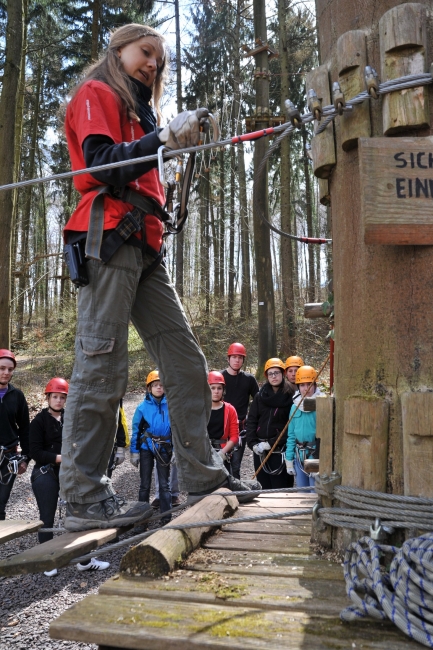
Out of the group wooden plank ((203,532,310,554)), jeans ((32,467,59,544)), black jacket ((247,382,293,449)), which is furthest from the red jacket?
wooden plank ((203,532,310,554))

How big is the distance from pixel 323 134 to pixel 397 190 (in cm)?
58

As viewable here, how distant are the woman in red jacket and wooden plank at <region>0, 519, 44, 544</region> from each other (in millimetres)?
4224

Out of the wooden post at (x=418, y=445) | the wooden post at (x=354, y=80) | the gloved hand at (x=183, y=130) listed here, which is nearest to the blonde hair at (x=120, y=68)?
the gloved hand at (x=183, y=130)

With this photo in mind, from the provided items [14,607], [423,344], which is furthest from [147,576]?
[14,607]

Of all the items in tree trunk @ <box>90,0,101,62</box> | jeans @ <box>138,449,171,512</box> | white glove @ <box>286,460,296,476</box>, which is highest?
tree trunk @ <box>90,0,101,62</box>

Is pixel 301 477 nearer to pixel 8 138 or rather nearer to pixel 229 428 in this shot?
pixel 229 428

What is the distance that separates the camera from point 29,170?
829 inches

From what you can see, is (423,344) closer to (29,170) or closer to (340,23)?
(340,23)

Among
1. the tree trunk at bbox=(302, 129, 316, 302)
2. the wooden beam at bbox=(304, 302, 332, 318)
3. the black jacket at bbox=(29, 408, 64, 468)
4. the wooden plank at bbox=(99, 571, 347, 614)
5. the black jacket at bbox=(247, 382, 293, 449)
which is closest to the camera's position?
the wooden plank at bbox=(99, 571, 347, 614)

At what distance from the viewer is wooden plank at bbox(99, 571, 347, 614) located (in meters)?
1.84

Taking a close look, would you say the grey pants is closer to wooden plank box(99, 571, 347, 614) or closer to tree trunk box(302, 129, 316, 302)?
wooden plank box(99, 571, 347, 614)

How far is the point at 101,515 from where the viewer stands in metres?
2.49

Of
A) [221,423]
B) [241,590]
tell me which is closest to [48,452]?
[221,423]

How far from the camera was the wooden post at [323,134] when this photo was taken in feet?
8.21
